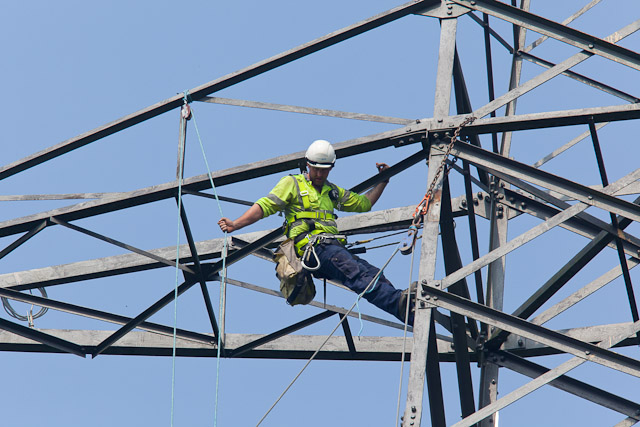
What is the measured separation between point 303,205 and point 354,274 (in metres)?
1.00

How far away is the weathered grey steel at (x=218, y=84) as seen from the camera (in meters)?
12.6

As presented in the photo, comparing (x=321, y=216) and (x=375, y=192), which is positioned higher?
(x=375, y=192)

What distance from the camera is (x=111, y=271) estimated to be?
48.2 ft

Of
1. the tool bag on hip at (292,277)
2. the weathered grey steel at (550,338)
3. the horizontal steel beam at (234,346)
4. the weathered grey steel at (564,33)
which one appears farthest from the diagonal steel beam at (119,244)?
the weathered grey steel at (564,33)

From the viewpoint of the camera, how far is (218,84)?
1301cm

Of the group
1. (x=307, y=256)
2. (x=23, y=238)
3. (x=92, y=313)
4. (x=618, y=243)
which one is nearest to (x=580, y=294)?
(x=618, y=243)

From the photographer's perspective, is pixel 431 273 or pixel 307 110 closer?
pixel 431 273

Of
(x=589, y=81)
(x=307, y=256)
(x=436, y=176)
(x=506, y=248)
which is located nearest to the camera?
(x=506, y=248)

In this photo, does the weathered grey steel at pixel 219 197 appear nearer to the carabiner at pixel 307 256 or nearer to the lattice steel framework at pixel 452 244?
the lattice steel framework at pixel 452 244

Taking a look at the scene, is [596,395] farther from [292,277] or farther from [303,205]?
[303,205]

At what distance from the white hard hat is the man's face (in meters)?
0.08

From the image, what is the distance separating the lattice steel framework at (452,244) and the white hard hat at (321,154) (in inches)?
4.5

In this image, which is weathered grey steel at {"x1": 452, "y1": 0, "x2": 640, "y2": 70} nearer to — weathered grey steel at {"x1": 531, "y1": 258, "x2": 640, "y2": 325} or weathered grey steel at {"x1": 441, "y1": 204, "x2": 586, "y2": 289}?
weathered grey steel at {"x1": 441, "y1": 204, "x2": 586, "y2": 289}

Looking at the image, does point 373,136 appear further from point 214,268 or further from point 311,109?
point 214,268
